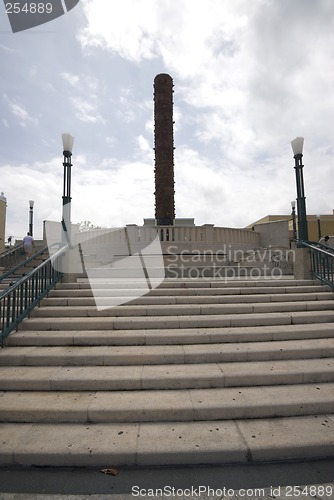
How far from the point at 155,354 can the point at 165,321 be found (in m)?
1.12

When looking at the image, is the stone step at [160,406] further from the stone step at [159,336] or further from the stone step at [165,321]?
the stone step at [165,321]

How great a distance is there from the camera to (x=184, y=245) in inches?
502

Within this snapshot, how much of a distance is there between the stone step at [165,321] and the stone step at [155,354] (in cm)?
66

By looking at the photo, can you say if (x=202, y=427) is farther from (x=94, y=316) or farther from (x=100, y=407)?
(x=94, y=316)

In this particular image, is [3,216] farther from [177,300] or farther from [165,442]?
[165,442]

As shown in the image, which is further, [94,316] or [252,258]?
[252,258]

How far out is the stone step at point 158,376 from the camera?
13.8ft

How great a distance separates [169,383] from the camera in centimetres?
422

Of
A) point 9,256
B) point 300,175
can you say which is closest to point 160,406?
point 300,175

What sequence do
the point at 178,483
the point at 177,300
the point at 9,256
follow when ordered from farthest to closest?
the point at 9,256, the point at 177,300, the point at 178,483

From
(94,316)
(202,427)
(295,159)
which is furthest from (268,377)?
(295,159)

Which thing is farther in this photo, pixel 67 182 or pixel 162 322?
pixel 67 182

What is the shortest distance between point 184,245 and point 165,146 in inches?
330

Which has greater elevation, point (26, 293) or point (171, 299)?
point (26, 293)
